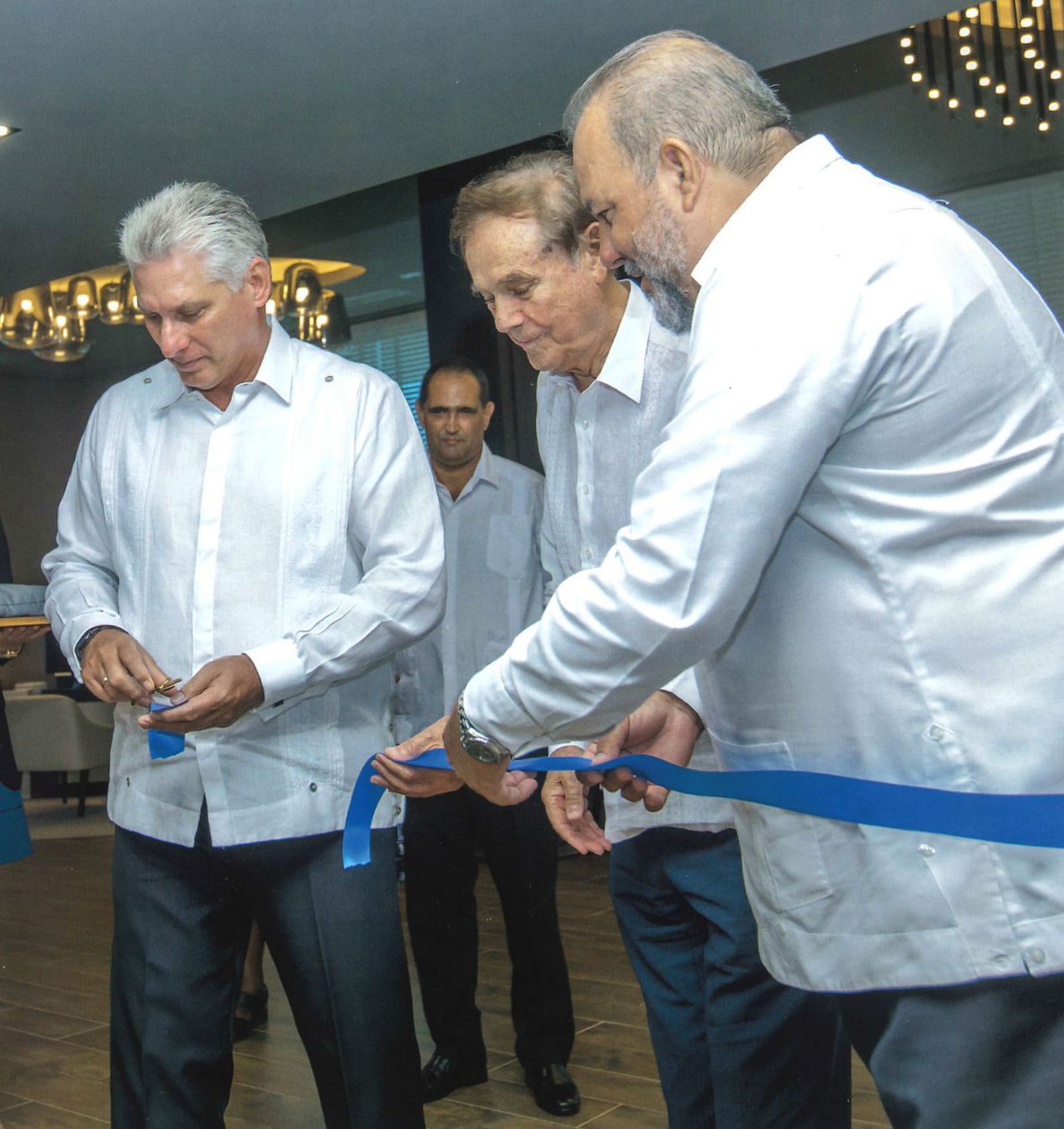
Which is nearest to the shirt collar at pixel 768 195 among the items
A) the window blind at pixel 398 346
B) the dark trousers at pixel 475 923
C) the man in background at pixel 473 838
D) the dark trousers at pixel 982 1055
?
the dark trousers at pixel 982 1055

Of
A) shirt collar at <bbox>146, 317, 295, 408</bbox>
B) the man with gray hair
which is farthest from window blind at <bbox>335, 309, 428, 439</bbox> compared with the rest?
the man with gray hair

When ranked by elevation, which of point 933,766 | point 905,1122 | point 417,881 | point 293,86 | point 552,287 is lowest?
point 417,881

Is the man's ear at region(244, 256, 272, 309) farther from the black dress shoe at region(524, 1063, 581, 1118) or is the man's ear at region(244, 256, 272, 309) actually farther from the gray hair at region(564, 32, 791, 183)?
the black dress shoe at region(524, 1063, 581, 1118)

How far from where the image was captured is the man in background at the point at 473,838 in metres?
3.50

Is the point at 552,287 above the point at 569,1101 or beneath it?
above

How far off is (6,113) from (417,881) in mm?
3814

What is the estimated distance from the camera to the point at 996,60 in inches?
204

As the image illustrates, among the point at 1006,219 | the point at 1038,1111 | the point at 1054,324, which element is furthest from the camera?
the point at 1006,219

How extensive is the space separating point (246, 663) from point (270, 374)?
488mm

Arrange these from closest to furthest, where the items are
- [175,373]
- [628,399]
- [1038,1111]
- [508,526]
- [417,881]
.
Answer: [1038,1111] < [628,399] < [175,373] < [417,881] < [508,526]

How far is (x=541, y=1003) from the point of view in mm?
3475

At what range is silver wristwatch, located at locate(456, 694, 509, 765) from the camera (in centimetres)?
134

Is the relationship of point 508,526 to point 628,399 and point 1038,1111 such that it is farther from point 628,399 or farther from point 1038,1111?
point 1038,1111

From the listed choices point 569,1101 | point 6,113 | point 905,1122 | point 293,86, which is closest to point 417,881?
point 569,1101
